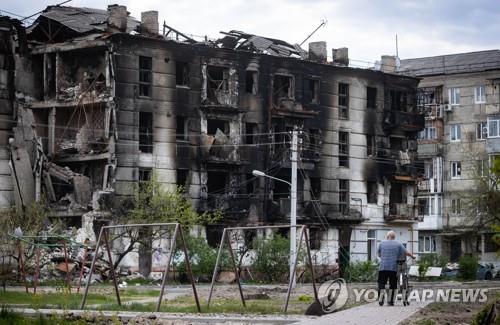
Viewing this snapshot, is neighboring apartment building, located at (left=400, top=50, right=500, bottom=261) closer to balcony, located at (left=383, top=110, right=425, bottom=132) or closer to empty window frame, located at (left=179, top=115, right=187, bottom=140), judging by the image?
balcony, located at (left=383, top=110, right=425, bottom=132)

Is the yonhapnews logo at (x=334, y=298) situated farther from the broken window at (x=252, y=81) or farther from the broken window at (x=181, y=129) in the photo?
the broken window at (x=252, y=81)

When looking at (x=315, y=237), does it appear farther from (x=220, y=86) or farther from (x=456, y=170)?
(x=456, y=170)

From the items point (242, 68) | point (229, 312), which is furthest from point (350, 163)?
point (229, 312)

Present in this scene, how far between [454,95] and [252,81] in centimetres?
3088

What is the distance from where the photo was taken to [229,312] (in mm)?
27266

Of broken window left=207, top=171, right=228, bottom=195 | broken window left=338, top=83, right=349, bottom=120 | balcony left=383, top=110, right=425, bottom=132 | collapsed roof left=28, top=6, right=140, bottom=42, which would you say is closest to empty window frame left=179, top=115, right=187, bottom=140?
broken window left=207, top=171, right=228, bottom=195

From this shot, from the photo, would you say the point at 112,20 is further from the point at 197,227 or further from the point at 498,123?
the point at 498,123

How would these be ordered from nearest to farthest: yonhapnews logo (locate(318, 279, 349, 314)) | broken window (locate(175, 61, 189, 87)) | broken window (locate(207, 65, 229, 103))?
yonhapnews logo (locate(318, 279, 349, 314)) → broken window (locate(175, 61, 189, 87)) → broken window (locate(207, 65, 229, 103))

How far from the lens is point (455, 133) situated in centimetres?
9856

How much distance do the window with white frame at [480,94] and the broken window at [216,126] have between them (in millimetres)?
33877

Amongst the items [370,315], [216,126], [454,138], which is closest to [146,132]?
[216,126]

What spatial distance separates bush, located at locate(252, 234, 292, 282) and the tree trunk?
20.5 feet

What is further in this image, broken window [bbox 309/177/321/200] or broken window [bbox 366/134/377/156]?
broken window [bbox 366/134/377/156]

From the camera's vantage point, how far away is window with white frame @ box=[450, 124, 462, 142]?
98.2m
